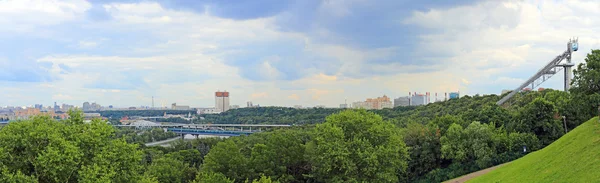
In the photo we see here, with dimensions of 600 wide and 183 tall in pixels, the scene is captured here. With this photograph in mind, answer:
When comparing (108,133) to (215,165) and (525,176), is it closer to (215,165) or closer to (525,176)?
(215,165)

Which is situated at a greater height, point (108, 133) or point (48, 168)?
point (108, 133)

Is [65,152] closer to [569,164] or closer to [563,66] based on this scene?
[569,164]

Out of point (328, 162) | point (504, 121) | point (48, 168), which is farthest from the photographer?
point (504, 121)

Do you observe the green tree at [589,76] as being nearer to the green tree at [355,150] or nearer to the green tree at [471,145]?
the green tree at [471,145]

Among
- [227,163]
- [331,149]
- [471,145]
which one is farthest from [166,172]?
[471,145]

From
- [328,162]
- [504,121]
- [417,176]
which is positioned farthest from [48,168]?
[504,121]

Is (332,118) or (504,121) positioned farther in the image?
(504,121)

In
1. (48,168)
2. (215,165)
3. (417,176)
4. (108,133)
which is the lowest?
(417,176)
